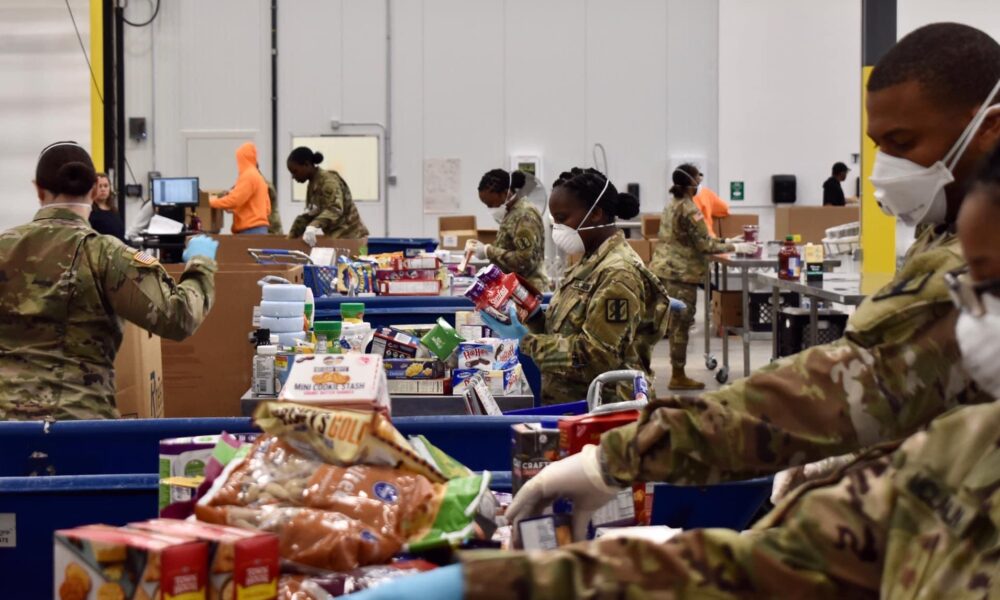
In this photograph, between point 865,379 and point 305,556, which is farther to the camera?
point 305,556

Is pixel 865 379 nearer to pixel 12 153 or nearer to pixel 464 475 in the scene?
pixel 464 475

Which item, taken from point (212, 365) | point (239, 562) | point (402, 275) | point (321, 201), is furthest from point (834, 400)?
point (321, 201)

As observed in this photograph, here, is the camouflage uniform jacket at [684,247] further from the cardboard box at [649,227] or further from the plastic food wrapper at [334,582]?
the plastic food wrapper at [334,582]

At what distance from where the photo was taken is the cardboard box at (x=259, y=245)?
28.8 ft

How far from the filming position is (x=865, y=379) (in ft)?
5.64

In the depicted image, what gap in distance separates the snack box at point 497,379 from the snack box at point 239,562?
7.79 feet

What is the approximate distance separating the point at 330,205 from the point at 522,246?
9.91 ft

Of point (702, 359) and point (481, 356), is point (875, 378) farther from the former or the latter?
point (702, 359)

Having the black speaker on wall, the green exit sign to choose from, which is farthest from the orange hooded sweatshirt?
the black speaker on wall

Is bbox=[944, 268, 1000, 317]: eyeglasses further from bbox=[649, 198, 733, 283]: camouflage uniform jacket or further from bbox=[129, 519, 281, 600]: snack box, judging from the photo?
bbox=[649, 198, 733, 283]: camouflage uniform jacket

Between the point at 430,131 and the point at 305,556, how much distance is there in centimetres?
1525

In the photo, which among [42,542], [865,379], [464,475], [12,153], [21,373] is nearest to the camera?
[865,379]

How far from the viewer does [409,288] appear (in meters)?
7.20

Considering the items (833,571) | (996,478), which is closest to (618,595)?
(833,571)
